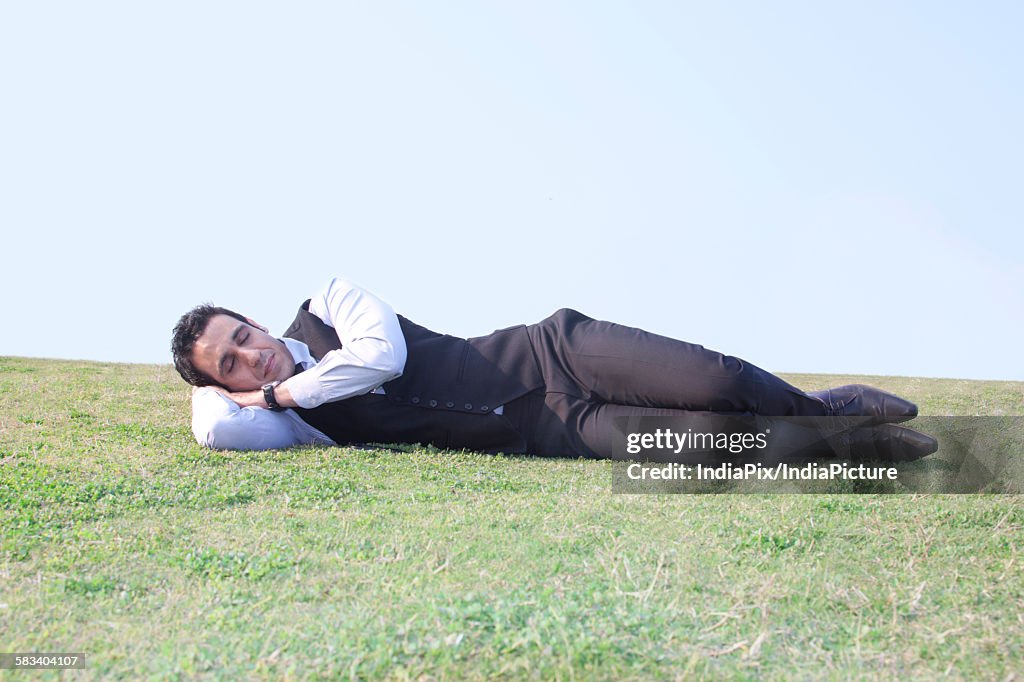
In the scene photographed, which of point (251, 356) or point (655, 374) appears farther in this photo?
point (251, 356)

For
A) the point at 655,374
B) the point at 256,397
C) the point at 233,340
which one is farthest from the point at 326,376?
the point at 655,374

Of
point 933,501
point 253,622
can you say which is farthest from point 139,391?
point 933,501

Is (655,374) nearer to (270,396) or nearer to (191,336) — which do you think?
(270,396)

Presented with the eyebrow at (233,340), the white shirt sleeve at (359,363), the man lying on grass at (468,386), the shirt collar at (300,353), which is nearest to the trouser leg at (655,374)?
the man lying on grass at (468,386)

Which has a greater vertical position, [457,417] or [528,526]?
[457,417]

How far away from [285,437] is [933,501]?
3029mm

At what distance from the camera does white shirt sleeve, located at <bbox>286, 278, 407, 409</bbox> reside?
13.2 feet

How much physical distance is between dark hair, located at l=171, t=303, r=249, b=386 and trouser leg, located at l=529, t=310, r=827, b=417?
68.4 inches

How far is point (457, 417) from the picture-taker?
4277 millimetres

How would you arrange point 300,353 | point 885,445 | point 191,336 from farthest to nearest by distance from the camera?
1. point 300,353
2. point 191,336
3. point 885,445

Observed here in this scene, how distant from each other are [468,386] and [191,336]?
1.45 m

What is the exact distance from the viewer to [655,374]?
3979 mm

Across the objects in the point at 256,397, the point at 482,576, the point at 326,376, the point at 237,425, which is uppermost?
the point at 326,376

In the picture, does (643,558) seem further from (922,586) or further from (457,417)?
(457,417)
